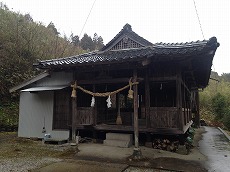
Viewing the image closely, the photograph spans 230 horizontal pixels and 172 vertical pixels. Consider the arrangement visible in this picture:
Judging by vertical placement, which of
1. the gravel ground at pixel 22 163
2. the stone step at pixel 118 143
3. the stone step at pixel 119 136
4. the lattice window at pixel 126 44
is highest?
the lattice window at pixel 126 44

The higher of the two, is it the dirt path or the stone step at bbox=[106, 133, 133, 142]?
the stone step at bbox=[106, 133, 133, 142]

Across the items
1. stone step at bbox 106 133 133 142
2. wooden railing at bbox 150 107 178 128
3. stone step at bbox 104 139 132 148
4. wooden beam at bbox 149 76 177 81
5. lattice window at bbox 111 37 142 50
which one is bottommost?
stone step at bbox 104 139 132 148

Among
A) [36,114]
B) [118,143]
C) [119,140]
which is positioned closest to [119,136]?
[119,140]

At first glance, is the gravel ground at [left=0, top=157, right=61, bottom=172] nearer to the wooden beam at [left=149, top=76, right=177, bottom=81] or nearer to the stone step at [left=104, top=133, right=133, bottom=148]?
the stone step at [left=104, top=133, right=133, bottom=148]

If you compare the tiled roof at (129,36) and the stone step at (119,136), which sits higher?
the tiled roof at (129,36)

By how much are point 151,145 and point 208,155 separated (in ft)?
7.98

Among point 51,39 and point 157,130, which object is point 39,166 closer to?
point 157,130

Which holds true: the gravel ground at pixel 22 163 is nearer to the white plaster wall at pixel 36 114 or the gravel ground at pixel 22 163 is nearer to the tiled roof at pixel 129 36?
the white plaster wall at pixel 36 114

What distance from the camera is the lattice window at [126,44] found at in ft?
40.1

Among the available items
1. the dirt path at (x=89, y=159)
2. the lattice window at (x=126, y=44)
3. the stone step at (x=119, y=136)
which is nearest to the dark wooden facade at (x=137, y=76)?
the lattice window at (x=126, y=44)

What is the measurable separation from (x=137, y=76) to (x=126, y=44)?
9.74ft

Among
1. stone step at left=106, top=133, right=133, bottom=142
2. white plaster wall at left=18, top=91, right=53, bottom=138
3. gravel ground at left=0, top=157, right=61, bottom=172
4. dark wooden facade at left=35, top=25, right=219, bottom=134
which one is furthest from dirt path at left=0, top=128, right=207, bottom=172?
white plaster wall at left=18, top=91, right=53, bottom=138

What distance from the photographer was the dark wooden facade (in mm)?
8734

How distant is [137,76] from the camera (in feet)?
33.5
